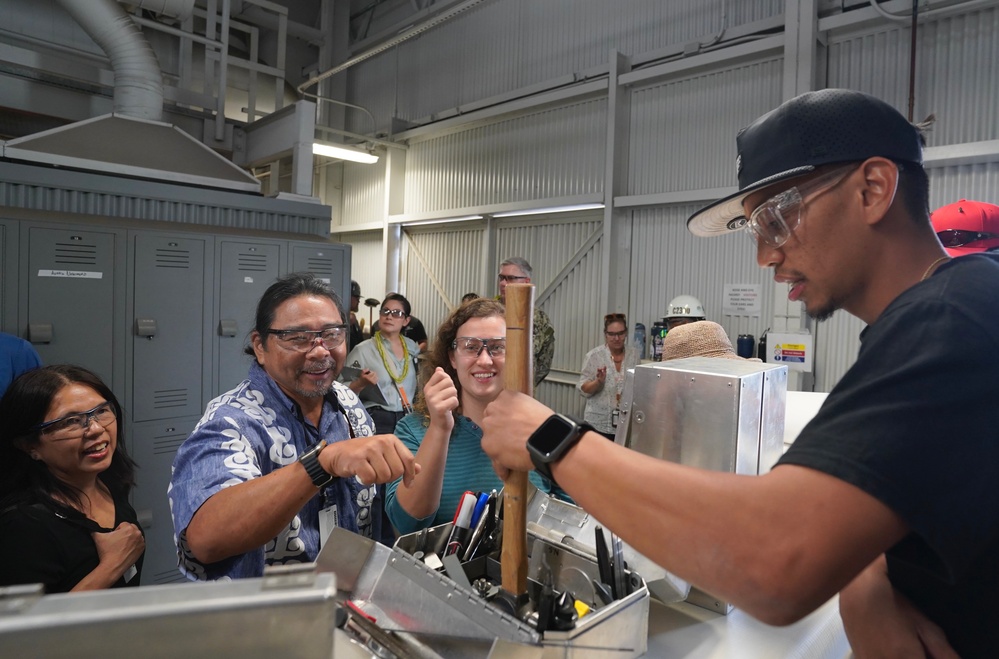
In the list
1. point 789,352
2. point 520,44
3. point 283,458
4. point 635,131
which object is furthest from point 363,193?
point 283,458

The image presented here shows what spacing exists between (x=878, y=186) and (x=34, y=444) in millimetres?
2475

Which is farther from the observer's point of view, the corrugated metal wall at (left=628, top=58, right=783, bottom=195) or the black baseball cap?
the corrugated metal wall at (left=628, top=58, right=783, bottom=195)

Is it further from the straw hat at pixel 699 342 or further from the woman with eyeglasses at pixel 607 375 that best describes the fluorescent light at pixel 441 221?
the straw hat at pixel 699 342

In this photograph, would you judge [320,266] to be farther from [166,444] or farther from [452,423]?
[452,423]

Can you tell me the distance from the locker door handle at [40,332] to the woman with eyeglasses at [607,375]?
3.63 meters

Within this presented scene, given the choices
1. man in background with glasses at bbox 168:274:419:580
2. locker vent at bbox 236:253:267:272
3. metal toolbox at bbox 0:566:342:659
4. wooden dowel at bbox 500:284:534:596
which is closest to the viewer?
metal toolbox at bbox 0:566:342:659

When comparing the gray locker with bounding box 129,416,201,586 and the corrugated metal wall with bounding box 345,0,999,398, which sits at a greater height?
the corrugated metal wall with bounding box 345,0,999,398

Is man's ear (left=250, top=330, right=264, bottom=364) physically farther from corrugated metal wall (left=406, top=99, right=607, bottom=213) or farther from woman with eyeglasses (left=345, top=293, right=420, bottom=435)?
corrugated metal wall (left=406, top=99, right=607, bottom=213)

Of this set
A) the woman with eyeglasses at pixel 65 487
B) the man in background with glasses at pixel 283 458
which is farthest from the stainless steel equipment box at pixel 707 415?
the woman with eyeglasses at pixel 65 487

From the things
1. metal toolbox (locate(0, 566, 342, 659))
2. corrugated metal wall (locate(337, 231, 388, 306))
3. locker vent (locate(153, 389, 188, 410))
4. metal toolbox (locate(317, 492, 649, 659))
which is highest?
corrugated metal wall (locate(337, 231, 388, 306))

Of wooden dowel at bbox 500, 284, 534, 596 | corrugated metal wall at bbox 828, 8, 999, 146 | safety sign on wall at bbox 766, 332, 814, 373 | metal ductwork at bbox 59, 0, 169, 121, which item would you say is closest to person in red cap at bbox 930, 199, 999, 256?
Answer: wooden dowel at bbox 500, 284, 534, 596

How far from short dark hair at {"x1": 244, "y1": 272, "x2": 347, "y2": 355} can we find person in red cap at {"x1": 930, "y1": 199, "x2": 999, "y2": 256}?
1.92 metres

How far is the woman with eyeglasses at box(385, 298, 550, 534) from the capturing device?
152cm

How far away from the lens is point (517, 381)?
102cm
